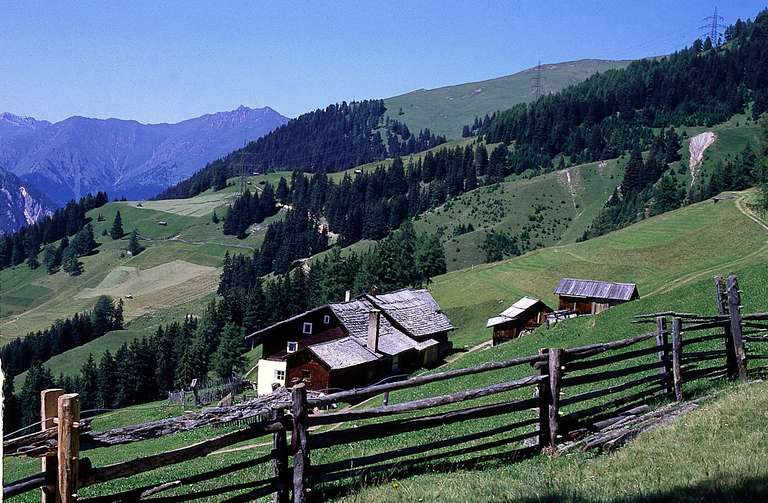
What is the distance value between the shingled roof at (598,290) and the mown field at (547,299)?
286 centimetres

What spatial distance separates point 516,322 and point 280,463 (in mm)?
59151

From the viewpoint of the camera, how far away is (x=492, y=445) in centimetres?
1262

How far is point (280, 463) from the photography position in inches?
404

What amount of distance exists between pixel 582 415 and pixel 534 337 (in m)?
32.6

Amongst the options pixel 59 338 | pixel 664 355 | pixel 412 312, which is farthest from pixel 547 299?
pixel 59 338

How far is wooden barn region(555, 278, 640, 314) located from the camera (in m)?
62.3

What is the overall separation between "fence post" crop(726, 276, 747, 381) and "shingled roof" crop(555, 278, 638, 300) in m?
45.2

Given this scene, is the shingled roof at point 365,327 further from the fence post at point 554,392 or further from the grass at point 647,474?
the grass at point 647,474

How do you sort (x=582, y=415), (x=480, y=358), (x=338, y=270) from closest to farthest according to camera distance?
1. (x=582, y=415)
2. (x=480, y=358)
3. (x=338, y=270)

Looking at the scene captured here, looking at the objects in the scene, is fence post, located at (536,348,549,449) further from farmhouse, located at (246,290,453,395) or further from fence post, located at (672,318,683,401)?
farmhouse, located at (246,290,453,395)

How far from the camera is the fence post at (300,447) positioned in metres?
10.2

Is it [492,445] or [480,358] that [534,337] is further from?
[492,445]

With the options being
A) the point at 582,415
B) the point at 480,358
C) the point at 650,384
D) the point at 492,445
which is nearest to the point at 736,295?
the point at 650,384

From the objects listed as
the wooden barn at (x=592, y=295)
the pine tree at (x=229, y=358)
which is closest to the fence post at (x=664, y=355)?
the wooden barn at (x=592, y=295)
